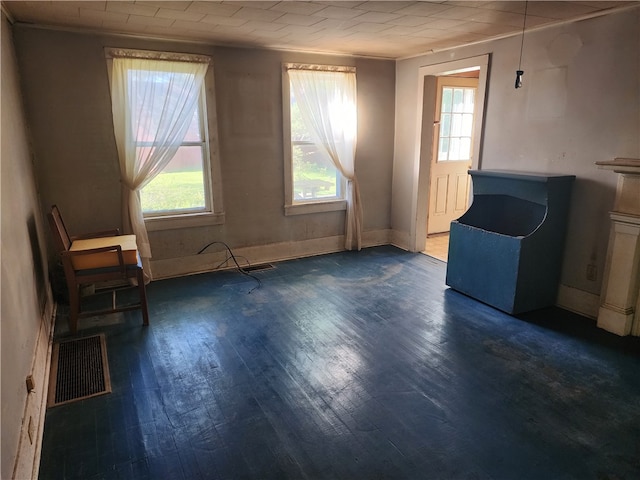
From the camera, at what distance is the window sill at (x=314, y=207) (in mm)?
4855

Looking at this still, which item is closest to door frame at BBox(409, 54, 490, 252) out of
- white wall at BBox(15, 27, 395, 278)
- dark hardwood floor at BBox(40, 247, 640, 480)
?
white wall at BBox(15, 27, 395, 278)

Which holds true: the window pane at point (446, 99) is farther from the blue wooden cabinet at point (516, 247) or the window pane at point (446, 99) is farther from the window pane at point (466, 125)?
the blue wooden cabinet at point (516, 247)

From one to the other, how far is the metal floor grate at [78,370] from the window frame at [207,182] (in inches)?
57.8

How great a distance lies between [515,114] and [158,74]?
3.34 meters

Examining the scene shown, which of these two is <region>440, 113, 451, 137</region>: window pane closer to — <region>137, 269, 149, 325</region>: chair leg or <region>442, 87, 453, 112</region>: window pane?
<region>442, 87, 453, 112</region>: window pane

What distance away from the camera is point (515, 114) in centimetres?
378

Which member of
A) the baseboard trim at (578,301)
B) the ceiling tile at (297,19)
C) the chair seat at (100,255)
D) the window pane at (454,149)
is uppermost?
the ceiling tile at (297,19)

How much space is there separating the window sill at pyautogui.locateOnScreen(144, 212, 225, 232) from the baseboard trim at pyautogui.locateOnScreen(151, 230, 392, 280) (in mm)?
298

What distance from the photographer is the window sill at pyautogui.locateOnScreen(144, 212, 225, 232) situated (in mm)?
4156

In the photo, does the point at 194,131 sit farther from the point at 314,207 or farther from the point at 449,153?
the point at 449,153

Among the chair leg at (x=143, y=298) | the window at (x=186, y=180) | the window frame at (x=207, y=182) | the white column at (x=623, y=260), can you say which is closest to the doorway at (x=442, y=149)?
the white column at (x=623, y=260)

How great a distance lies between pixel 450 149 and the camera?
5.64 metres

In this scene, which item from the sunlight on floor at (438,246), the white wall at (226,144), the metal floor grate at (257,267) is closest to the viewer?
the white wall at (226,144)

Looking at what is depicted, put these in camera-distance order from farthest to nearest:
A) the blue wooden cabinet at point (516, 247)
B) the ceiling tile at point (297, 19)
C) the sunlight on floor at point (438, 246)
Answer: the sunlight on floor at point (438, 246), the blue wooden cabinet at point (516, 247), the ceiling tile at point (297, 19)
